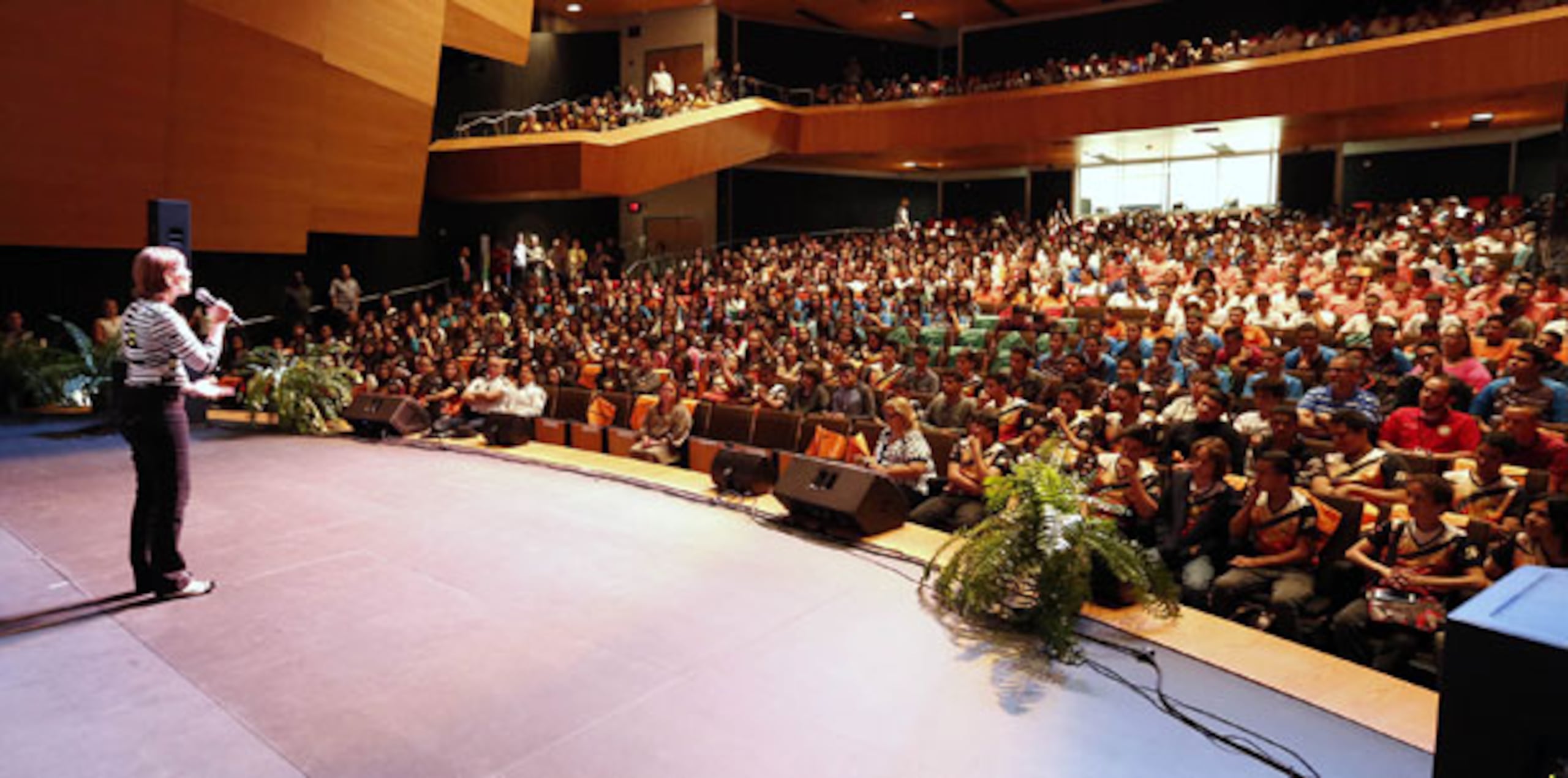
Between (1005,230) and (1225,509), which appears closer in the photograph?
(1225,509)

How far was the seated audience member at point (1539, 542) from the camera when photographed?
3402 millimetres

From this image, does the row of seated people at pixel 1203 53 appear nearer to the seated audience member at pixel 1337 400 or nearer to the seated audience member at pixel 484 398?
the seated audience member at pixel 1337 400

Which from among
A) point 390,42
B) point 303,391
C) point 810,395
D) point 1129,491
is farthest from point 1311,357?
point 390,42

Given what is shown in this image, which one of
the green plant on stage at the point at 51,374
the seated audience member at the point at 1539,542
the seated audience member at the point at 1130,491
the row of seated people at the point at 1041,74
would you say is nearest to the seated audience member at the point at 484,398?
the green plant on stage at the point at 51,374

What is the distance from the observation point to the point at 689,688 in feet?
10.8

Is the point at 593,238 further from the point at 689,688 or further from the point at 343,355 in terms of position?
the point at 689,688

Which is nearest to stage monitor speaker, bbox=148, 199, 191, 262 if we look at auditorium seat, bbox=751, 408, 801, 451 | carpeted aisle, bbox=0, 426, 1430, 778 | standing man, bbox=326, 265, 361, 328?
carpeted aisle, bbox=0, 426, 1430, 778

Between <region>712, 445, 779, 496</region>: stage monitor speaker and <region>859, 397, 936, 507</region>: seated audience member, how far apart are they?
0.65 m

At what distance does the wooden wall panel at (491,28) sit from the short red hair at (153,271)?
10936 millimetres

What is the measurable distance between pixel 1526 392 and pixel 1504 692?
541 cm

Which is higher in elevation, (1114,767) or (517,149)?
(517,149)

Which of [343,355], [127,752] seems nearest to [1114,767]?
A: [127,752]

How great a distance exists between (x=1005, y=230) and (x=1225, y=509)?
13.3 meters

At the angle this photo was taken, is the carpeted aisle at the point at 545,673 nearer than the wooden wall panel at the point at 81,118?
Yes
